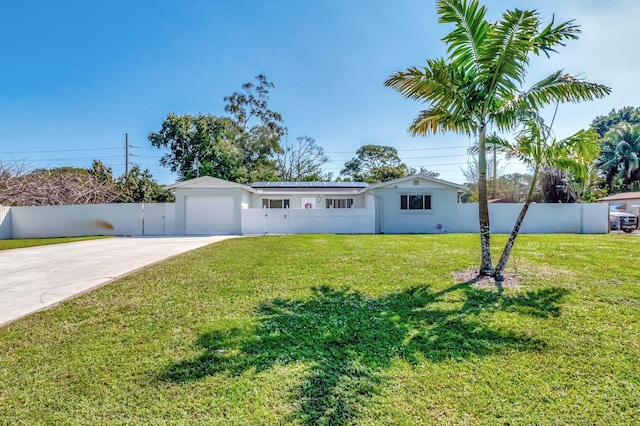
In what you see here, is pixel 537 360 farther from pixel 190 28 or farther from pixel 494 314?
pixel 190 28

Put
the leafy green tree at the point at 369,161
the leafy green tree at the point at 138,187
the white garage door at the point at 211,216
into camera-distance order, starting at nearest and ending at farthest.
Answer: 1. the white garage door at the point at 211,216
2. the leafy green tree at the point at 138,187
3. the leafy green tree at the point at 369,161

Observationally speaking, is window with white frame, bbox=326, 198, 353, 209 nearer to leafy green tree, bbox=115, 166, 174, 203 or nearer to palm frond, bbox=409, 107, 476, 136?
leafy green tree, bbox=115, 166, 174, 203

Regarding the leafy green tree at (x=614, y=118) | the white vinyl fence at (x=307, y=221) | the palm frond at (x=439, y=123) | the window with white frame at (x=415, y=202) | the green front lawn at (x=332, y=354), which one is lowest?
the green front lawn at (x=332, y=354)

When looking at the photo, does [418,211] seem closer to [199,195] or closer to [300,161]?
[199,195]

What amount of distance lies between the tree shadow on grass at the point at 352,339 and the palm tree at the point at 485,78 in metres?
2.18

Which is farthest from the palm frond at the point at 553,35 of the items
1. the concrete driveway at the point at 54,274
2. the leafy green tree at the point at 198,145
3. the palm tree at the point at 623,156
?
the palm tree at the point at 623,156

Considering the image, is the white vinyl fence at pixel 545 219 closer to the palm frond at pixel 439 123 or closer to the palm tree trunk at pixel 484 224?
the palm frond at pixel 439 123

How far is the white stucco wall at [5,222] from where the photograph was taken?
751 inches

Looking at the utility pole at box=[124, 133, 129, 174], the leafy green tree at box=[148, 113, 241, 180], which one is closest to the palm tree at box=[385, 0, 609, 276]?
the leafy green tree at box=[148, 113, 241, 180]

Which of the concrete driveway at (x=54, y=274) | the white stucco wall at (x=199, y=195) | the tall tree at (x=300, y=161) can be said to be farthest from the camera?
the tall tree at (x=300, y=161)

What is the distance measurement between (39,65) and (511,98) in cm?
2352

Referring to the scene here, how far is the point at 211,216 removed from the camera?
20.1 meters

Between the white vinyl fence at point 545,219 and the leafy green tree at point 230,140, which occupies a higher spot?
the leafy green tree at point 230,140

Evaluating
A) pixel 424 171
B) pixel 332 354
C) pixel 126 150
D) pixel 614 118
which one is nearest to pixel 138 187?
pixel 126 150
